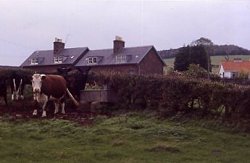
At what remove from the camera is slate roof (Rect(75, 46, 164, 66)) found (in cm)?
7800

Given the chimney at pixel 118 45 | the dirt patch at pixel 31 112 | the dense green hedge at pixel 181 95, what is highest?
the chimney at pixel 118 45

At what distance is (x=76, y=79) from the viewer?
23719 millimetres

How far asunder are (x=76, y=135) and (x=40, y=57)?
73.9 m

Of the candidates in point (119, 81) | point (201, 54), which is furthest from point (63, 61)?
point (119, 81)

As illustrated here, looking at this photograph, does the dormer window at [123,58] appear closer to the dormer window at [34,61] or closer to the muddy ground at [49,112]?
the dormer window at [34,61]

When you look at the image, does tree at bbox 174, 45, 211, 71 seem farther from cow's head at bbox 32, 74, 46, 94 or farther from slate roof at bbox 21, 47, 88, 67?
cow's head at bbox 32, 74, 46, 94

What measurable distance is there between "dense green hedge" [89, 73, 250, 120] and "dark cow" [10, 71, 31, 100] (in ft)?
11.6

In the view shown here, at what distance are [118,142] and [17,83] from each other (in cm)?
1065

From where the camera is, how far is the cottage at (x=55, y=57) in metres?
82.1

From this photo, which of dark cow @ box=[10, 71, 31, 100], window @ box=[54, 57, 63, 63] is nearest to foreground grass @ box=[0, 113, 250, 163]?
dark cow @ box=[10, 71, 31, 100]

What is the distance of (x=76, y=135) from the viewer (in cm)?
1545

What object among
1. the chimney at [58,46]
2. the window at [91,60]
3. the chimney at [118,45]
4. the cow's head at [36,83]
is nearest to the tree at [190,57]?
the chimney at [118,45]

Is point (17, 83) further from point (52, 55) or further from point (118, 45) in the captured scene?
point (52, 55)

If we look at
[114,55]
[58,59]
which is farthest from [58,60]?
[114,55]
